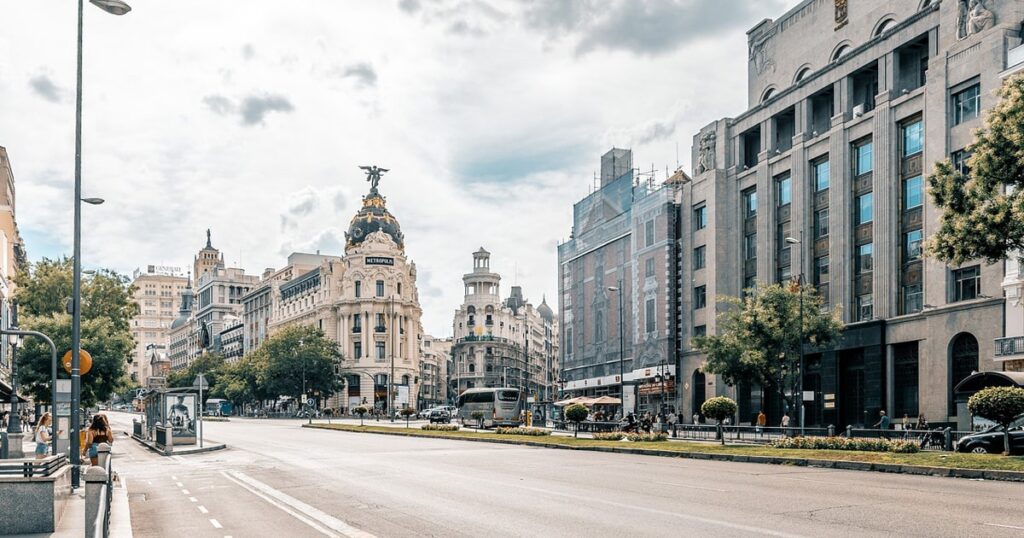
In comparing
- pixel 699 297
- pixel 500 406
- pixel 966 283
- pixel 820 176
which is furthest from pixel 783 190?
pixel 500 406

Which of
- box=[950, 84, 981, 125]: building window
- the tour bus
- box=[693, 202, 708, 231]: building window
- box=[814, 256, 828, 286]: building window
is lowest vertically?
the tour bus

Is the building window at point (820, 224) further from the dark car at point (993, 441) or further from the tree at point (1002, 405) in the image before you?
the tree at point (1002, 405)

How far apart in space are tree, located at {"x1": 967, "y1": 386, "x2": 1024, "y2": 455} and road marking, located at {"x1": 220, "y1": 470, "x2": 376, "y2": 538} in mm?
19762

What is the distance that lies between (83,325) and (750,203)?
43.3 m

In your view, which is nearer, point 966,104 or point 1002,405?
point 1002,405

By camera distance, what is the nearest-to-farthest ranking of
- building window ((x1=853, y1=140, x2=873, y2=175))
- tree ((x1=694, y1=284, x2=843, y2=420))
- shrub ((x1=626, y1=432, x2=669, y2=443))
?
shrub ((x1=626, y1=432, x2=669, y2=443))
tree ((x1=694, y1=284, x2=843, y2=420))
building window ((x1=853, y1=140, x2=873, y2=175))

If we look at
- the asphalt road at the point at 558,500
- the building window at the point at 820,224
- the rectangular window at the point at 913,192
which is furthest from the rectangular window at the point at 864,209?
the asphalt road at the point at 558,500

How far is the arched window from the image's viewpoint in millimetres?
44781

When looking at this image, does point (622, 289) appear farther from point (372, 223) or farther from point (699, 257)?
point (372, 223)

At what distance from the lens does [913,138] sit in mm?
50344

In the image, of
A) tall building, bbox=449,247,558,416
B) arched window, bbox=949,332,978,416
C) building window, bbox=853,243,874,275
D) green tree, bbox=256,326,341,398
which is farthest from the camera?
tall building, bbox=449,247,558,416

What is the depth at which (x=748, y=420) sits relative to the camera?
6525 cm

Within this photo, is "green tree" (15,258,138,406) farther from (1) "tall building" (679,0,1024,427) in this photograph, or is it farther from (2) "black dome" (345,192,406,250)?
(2) "black dome" (345,192,406,250)

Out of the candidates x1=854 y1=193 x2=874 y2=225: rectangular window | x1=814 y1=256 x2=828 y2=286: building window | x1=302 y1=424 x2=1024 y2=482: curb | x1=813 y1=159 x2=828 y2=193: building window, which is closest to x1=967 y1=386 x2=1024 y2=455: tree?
x1=302 y1=424 x2=1024 y2=482: curb
